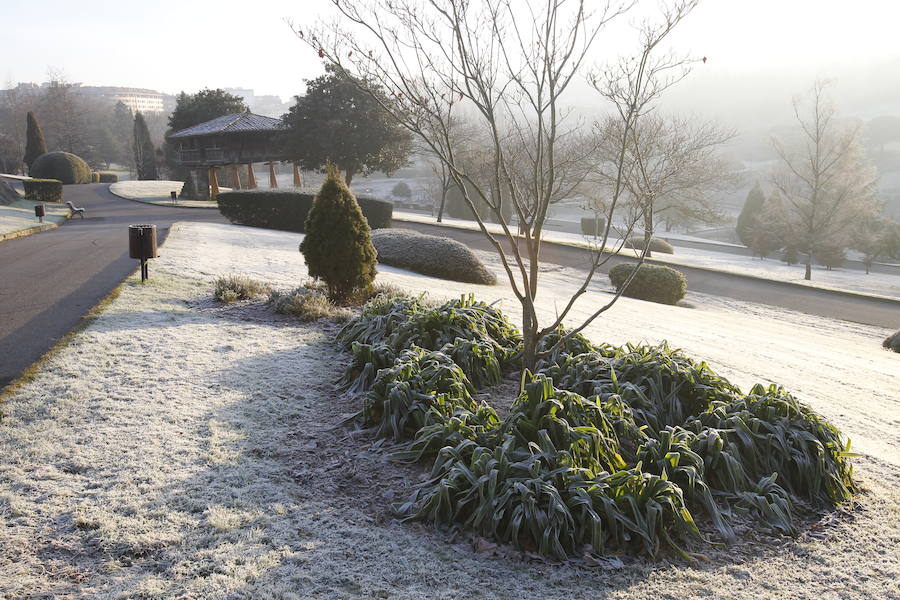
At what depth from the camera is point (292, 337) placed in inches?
288

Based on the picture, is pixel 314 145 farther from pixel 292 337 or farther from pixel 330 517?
pixel 330 517

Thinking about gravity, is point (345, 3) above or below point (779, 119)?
below

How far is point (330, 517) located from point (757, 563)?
2.53m

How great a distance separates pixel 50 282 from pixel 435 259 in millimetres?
7890

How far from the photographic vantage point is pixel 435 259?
46.6ft

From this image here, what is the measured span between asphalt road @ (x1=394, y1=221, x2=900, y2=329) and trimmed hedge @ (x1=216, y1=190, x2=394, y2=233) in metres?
6.77

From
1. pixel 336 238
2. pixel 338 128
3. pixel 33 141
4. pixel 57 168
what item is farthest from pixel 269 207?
pixel 33 141

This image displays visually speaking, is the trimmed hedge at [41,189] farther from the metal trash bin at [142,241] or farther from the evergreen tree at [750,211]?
the evergreen tree at [750,211]

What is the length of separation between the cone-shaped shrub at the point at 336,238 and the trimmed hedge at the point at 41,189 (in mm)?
27067

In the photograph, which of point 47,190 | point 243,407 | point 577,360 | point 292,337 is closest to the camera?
point 243,407

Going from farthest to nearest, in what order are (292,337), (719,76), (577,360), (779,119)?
(719,76)
(779,119)
(292,337)
(577,360)

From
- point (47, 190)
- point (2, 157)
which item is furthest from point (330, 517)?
point (2, 157)

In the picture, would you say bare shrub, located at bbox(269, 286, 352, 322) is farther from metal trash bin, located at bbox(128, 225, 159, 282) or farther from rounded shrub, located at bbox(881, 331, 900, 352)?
rounded shrub, located at bbox(881, 331, 900, 352)

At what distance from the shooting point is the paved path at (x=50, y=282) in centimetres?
639
